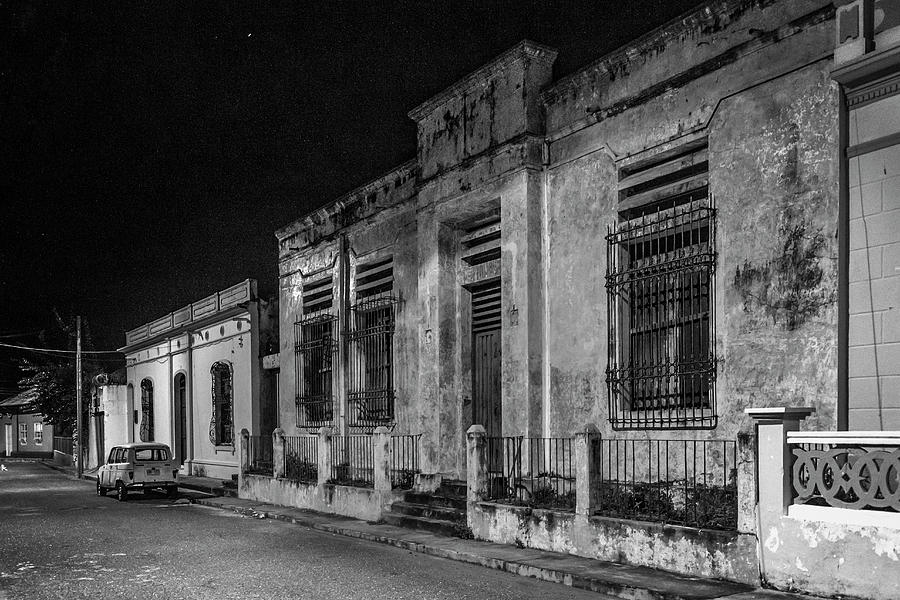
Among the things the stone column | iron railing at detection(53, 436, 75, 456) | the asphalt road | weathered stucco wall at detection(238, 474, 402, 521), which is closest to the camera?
the stone column

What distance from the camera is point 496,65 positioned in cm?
1297

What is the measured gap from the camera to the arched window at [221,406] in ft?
83.1

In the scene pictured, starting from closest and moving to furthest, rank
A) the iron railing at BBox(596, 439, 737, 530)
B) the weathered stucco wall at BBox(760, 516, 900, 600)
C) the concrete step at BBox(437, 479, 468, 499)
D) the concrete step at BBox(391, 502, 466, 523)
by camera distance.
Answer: the weathered stucco wall at BBox(760, 516, 900, 600) < the iron railing at BBox(596, 439, 737, 530) < the concrete step at BBox(391, 502, 466, 523) < the concrete step at BBox(437, 479, 468, 499)

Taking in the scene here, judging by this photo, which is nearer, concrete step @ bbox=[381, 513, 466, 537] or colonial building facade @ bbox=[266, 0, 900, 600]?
colonial building facade @ bbox=[266, 0, 900, 600]

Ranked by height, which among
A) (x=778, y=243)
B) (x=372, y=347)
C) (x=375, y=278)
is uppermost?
(x=375, y=278)

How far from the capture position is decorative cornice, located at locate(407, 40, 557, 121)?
12.6 m

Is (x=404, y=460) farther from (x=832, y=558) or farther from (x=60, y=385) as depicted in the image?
(x=60, y=385)

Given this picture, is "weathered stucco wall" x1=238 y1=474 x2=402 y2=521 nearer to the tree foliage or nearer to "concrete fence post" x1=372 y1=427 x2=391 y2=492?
"concrete fence post" x1=372 y1=427 x2=391 y2=492

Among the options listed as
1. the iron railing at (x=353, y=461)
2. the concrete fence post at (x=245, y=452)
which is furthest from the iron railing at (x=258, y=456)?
the iron railing at (x=353, y=461)

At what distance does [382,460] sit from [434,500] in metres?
1.07

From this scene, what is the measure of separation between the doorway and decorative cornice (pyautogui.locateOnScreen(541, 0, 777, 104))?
10.5ft

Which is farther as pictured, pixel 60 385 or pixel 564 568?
pixel 60 385

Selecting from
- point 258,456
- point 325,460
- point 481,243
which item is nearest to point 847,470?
point 481,243

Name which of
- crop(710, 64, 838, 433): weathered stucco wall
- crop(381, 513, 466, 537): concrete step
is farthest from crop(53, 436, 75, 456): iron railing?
crop(710, 64, 838, 433): weathered stucco wall
